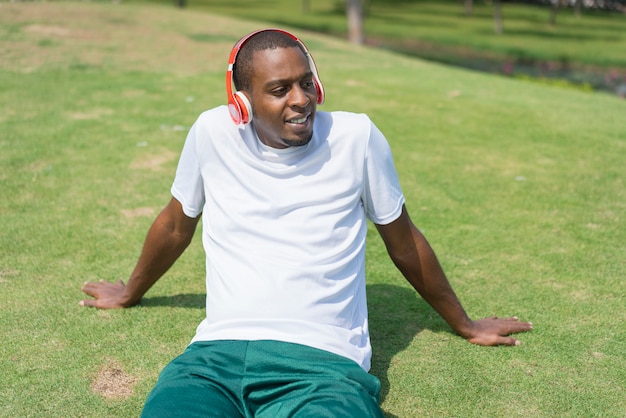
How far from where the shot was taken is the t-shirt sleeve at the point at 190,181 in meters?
3.15

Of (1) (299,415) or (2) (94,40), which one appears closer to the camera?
(1) (299,415)

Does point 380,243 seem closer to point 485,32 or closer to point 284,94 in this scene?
point 284,94

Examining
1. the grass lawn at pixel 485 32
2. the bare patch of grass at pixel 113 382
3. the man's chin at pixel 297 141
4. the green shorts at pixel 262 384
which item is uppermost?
the man's chin at pixel 297 141

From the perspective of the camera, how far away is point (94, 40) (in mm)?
12648

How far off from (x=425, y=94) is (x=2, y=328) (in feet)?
22.6

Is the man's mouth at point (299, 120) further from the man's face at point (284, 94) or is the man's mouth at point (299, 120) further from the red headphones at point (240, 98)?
the red headphones at point (240, 98)

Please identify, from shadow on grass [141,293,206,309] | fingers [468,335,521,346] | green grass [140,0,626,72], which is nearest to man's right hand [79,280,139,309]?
shadow on grass [141,293,206,309]

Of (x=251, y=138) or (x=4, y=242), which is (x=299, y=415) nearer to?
(x=251, y=138)

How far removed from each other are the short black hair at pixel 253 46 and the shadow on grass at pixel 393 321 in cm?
148

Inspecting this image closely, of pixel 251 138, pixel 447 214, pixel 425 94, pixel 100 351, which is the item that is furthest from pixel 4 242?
pixel 425 94

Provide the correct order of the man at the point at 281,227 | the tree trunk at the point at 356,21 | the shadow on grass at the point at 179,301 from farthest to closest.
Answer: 1. the tree trunk at the point at 356,21
2. the shadow on grass at the point at 179,301
3. the man at the point at 281,227

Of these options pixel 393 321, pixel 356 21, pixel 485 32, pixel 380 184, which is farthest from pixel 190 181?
pixel 485 32

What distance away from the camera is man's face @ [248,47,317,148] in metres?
2.88

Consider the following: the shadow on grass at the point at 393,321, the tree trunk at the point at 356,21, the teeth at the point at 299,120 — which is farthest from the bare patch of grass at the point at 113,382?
the tree trunk at the point at 356,21
